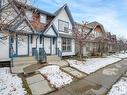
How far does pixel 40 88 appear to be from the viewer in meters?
7.26

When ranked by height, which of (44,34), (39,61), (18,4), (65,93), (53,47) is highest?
(18,4)

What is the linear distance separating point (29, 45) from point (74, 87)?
27.7ft

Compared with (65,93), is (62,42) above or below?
above

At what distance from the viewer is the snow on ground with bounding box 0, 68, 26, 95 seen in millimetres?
6561

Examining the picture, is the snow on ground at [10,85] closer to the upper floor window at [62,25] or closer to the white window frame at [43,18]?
the white window frame at [43,18]

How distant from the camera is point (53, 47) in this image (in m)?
17.3

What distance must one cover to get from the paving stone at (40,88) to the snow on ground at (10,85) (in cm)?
58

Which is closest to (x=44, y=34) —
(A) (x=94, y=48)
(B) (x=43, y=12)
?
(B) (x=43, y=12)

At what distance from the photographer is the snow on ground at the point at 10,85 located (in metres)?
6.56

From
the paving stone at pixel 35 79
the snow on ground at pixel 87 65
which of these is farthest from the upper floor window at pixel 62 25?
the paving stone at pixel 35 79

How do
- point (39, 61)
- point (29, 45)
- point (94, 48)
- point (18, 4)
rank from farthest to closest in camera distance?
point (94, 48) → point (29, 45) → point (39, 61) → point (18, 4)

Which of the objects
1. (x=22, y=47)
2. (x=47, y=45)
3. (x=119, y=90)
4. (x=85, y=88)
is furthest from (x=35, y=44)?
(x=119, y=90)

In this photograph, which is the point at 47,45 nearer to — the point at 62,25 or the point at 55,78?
the point at 62,25

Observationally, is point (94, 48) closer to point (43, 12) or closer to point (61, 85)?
point (43, 12)
